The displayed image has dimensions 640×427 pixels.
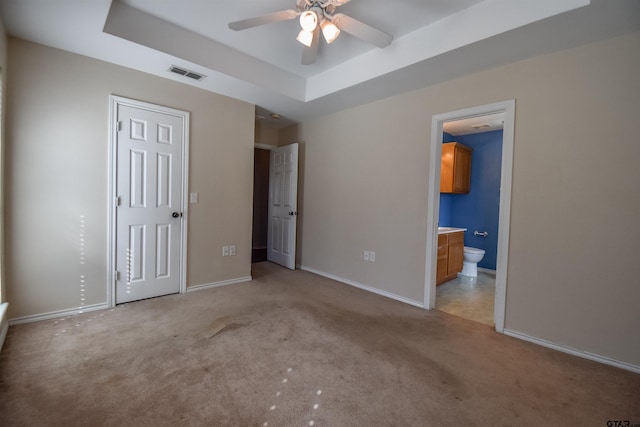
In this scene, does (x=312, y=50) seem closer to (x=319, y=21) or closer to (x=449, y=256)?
(x=319, y=21)

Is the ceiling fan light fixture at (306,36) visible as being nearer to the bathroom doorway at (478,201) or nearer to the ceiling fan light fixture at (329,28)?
the ceiling fan light fixture at (329,28)

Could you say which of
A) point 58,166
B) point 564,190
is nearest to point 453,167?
point 564,190

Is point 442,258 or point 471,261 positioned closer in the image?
point 442,258

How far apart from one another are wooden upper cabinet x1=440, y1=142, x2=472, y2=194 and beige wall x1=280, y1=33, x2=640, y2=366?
1701 mm

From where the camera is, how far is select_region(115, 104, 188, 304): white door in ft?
9.37

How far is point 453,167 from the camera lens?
4.48 metres

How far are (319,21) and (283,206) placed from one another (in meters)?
2.97

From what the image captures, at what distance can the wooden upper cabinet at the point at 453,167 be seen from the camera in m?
4.49

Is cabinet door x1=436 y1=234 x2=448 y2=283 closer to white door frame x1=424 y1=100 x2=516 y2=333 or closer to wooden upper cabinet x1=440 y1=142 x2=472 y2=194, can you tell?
white door frame x1=424 y1=100 x2=516 y2=333

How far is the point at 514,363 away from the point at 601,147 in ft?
5.60

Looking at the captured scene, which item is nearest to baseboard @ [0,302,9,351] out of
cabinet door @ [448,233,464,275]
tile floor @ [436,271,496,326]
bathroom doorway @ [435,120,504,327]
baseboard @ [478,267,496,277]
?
tile floor @ [436,271,496,326]

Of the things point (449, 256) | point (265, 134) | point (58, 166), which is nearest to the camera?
point (58, 166)

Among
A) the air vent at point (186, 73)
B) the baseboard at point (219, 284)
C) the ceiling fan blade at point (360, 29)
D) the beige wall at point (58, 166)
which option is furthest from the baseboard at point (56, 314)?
the ceiling fan blade at point (360, 29)

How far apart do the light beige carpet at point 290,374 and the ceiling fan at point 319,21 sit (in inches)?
92.3
